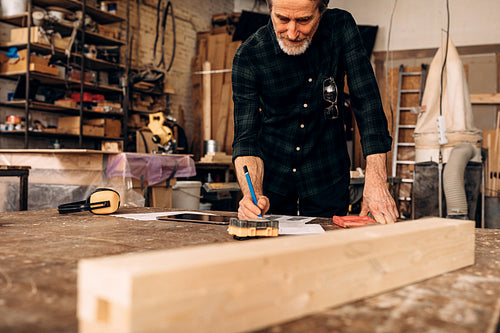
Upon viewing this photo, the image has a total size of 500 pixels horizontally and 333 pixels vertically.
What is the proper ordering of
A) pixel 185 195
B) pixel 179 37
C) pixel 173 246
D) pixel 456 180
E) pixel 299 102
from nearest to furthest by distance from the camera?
pixel 173 246 → pixel 299 102 → pixel 456 180 → pixel 185 195 → pixel 179 37

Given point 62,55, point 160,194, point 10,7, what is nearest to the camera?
point 160,194

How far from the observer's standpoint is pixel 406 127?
6.30 m

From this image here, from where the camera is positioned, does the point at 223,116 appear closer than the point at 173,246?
No

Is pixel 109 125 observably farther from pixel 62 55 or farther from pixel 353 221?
pixel 353 221

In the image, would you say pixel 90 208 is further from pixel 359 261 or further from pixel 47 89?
pixel 47 89

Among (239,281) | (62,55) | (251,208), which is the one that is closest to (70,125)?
(62,55)

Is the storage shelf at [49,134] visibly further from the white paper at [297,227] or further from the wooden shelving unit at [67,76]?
the white paper at [297,227]

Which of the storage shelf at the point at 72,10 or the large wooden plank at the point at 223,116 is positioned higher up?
the storage shelf at the point at 72,10

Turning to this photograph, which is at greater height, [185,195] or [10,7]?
[10,7]

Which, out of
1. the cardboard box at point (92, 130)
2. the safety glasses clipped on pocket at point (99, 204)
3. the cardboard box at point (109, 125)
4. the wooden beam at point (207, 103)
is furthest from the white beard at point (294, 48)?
the wooden beam at point (207, 103)

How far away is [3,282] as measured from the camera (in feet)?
2.09

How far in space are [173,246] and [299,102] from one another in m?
1.03

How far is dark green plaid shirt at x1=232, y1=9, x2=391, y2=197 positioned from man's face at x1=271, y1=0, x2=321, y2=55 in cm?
13

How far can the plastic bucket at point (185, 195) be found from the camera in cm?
433
